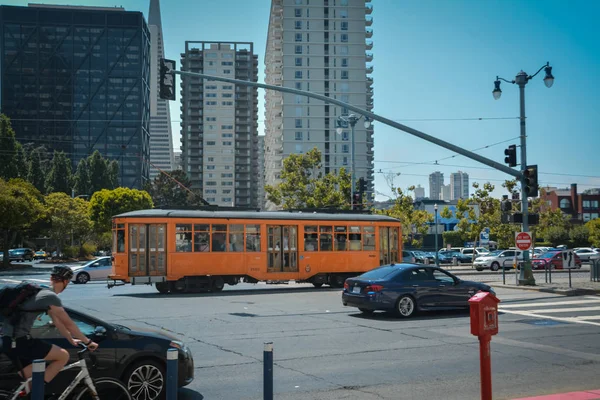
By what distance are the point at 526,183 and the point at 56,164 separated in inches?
3309

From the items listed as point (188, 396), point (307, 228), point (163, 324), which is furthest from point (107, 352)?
point (307, 228)

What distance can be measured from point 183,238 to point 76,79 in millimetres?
156854

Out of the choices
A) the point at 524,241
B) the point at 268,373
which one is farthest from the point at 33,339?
the point at 524,241

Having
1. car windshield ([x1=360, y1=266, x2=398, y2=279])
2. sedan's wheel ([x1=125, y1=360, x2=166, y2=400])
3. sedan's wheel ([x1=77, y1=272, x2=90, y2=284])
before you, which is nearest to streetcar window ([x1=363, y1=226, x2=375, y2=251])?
car windshield ([x1=360, y1=266, x2=398, y2=279])

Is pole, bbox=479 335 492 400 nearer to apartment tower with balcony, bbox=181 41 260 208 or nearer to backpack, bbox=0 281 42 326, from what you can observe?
backpack, bbox=0 281 42 326

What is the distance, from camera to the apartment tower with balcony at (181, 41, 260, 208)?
15812 cm

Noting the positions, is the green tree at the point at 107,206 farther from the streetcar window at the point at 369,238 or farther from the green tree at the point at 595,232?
the green tree at the point at 595,232

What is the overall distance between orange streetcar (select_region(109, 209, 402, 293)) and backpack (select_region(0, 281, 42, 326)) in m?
17.7

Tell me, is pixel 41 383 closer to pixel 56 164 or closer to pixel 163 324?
pixel 163 324

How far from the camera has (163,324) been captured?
15.3m

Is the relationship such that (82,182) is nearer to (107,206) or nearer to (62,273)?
(107,206)

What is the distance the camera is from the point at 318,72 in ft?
352

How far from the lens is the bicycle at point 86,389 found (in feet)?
19.9

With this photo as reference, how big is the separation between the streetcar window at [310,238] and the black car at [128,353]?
753 inches
